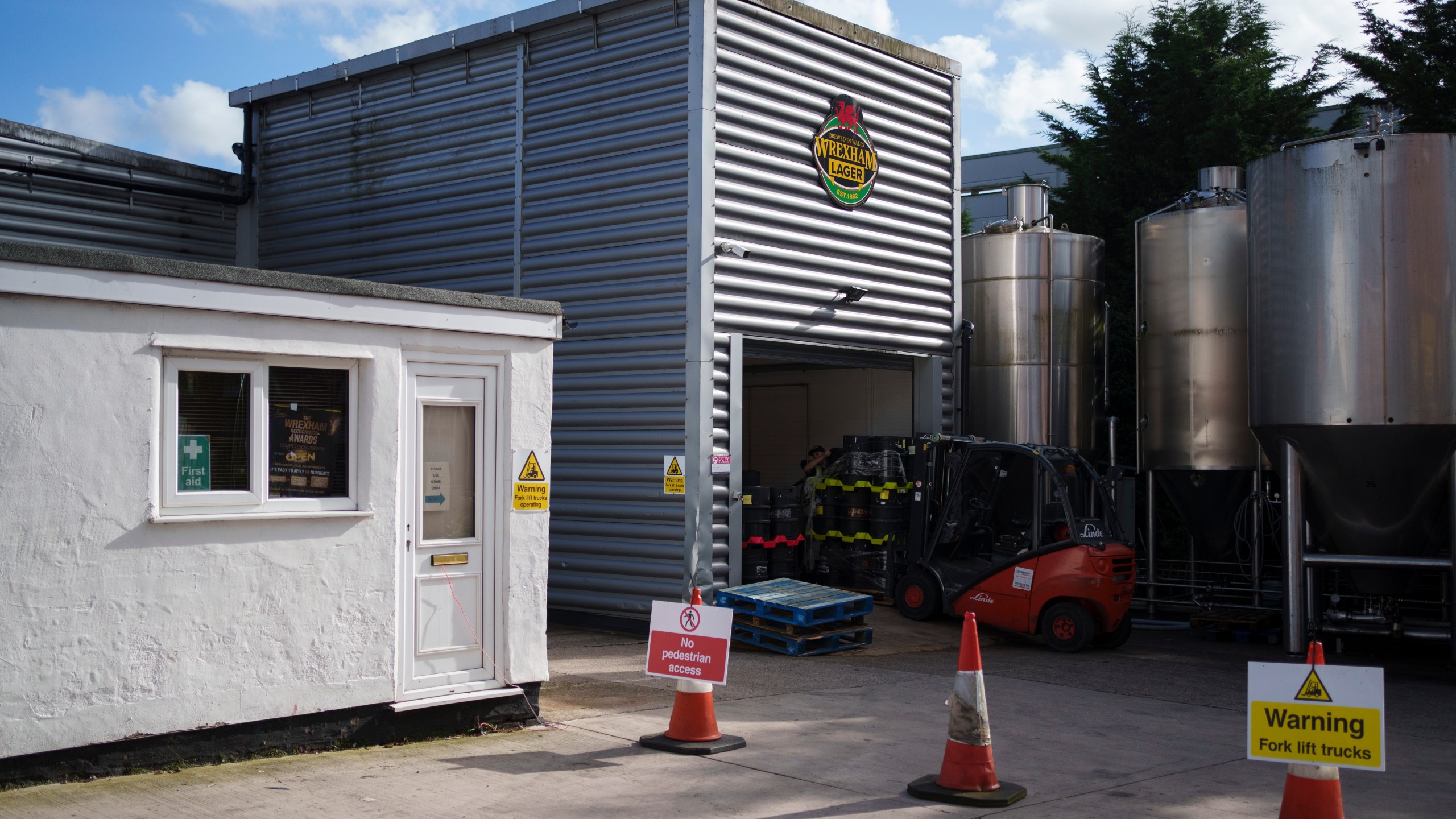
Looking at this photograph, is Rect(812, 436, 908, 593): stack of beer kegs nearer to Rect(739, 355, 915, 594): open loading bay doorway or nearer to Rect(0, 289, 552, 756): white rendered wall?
Rect(739, 355, 915, 594): open loading bay doorway

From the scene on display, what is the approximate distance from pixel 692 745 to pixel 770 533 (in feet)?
23.7

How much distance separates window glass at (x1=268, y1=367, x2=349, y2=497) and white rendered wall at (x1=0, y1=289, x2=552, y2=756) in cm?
13

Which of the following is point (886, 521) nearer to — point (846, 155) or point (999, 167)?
point (846, 155)

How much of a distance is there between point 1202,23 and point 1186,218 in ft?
36.2

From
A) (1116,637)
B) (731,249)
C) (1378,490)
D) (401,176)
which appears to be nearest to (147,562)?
(731,249)

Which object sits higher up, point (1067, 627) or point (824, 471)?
point (824, 471)

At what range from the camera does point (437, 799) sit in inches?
255

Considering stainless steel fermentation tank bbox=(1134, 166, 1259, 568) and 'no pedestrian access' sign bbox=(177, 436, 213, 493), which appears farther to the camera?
stainless steel fermentation tank bbox=(1134, 166, 1259, 568)

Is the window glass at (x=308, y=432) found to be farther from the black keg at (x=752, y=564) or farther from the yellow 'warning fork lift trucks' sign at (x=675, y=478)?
the black keg at (x=752, y=564)

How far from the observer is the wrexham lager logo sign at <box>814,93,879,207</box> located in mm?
14461

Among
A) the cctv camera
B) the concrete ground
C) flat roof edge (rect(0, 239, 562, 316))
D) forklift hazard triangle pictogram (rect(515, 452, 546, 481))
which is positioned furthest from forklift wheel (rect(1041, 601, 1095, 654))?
flat roof edge (rect(0, 239, 562, 316))

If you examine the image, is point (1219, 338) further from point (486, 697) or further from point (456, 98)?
point (486, 697)

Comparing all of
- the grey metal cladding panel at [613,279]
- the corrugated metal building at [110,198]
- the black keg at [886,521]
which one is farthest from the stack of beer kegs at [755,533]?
the corrugated metal building at [110,198]

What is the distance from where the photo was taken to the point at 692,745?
7.75m
